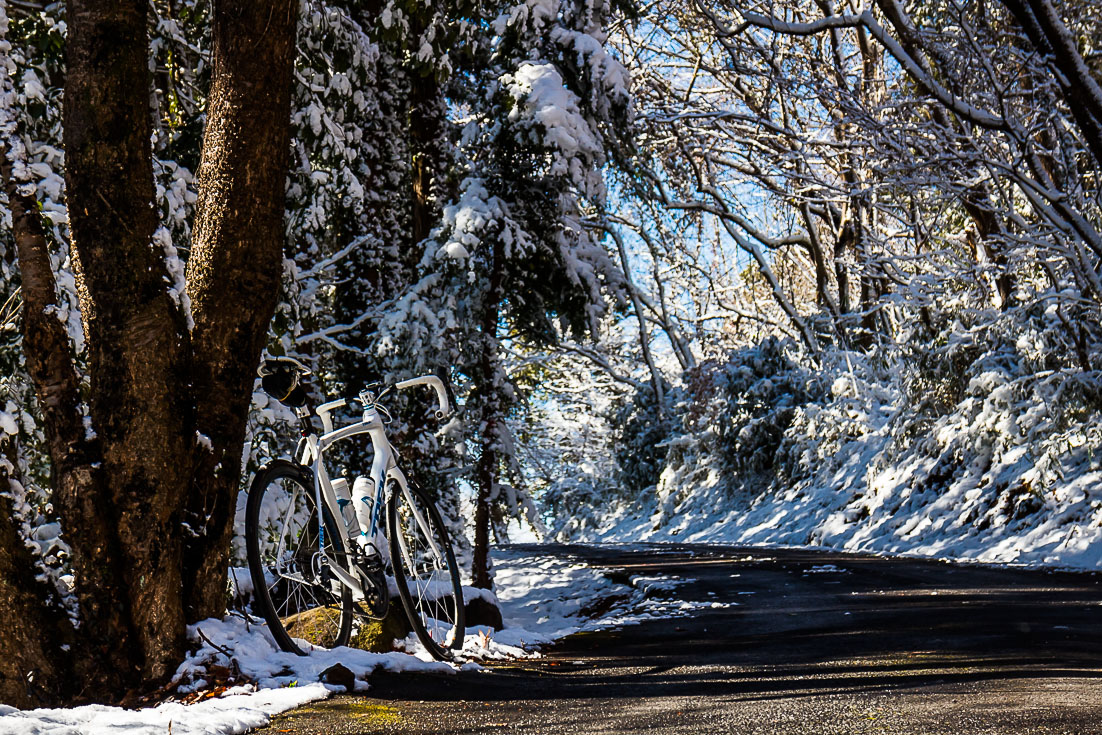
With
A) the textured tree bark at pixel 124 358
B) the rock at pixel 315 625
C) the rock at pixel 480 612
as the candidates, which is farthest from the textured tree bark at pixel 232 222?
the rock at pixel 480 612

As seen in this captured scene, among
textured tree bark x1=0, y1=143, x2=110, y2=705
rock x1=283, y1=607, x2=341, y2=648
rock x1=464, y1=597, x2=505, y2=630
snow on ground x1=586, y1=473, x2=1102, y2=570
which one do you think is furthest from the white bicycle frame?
snow on ground x1=586, y1=473, x2=1102, y2=570

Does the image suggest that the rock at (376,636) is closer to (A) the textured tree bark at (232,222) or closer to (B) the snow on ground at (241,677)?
(B) the snow on ground at (241,677)

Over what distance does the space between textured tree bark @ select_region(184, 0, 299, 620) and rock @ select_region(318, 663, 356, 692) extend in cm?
60

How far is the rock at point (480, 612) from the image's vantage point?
7.84 m

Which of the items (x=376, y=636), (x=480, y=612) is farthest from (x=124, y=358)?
(x=480, y=612)

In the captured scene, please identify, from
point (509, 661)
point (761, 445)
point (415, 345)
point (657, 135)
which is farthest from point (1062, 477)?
point (657, 135)

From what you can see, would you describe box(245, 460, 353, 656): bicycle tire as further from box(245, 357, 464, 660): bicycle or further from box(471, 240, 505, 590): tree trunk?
box(471, 240, 505, 590): tree trunk

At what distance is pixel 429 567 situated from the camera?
5.48 meters

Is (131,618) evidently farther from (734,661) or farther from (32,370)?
(734,661)

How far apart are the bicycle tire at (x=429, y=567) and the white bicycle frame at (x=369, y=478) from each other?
0.07 metres

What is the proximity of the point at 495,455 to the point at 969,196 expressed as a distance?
7.22 meters

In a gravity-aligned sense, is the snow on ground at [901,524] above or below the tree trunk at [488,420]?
below

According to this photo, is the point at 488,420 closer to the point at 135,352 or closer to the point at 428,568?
the point at 428,568

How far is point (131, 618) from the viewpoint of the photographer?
13.0 ft
